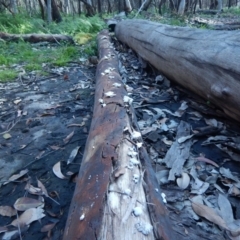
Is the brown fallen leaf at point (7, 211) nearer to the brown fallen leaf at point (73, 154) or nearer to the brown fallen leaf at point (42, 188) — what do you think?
the brown fallen leaf at point (42, 188)

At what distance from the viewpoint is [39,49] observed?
741cm

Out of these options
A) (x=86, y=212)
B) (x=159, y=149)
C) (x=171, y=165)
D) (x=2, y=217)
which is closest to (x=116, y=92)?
(x=159, y=149)

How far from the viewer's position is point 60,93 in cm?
389

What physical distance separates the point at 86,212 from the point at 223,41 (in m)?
1.84

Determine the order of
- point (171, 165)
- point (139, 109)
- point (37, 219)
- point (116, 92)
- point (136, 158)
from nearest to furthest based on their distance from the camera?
point (136, 158) → point (37, 219) → point (171, 165) → point (116, 92) → point (139, 109)

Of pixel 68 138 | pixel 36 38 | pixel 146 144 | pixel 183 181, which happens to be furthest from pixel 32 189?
pixel 36 38

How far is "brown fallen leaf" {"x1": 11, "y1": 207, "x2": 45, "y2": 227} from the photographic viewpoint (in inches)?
65.6

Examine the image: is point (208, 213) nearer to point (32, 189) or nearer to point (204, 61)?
point (32, 189)

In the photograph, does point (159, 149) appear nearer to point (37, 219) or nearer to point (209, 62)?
point (209, 62)

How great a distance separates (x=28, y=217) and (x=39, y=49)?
6.40 meters

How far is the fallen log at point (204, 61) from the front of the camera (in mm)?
2043

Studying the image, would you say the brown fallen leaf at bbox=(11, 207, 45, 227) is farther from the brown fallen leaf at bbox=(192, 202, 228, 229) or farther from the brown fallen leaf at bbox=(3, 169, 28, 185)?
the brown fallen leaf at bbox=(192, 202, 228, 229)

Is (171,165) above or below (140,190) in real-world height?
below

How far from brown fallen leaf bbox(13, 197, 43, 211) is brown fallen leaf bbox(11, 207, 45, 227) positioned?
0.04m
